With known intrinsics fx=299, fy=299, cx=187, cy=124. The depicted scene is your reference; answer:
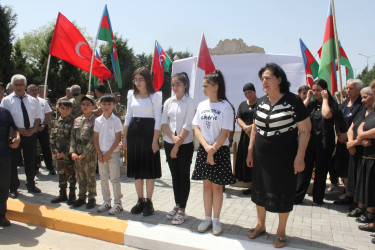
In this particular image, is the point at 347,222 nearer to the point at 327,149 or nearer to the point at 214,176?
the point at 327,149

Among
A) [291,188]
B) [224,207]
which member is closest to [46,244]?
[224,207]

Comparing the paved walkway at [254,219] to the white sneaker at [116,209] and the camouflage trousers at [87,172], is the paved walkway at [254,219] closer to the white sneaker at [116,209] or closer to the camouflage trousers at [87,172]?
the white sneaker at [116,209]

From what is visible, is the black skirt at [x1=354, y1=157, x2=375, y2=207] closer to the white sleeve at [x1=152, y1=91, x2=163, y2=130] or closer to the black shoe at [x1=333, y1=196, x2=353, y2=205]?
the black shoe at [x1=333, y1=196, x2=353, y2=205]

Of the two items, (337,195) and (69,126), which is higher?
(69,126)

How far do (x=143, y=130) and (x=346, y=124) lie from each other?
3.37 meters

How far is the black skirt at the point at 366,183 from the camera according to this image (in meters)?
4.13

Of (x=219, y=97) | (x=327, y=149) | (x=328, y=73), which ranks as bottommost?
(x=327, y=149)

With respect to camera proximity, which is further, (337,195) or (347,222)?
(337,195)

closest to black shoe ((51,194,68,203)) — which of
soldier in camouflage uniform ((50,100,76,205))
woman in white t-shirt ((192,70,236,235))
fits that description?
soldier in camouflage uniform ((50,100,76,205))

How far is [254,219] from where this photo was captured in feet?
14.6

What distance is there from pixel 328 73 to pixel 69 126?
5.07 m

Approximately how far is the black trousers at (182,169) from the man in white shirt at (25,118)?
3110mm

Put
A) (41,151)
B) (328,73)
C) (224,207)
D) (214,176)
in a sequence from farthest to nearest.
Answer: (41,151)
(328,73)
(224,207)
(214,176)

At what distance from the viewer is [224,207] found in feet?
16.4
